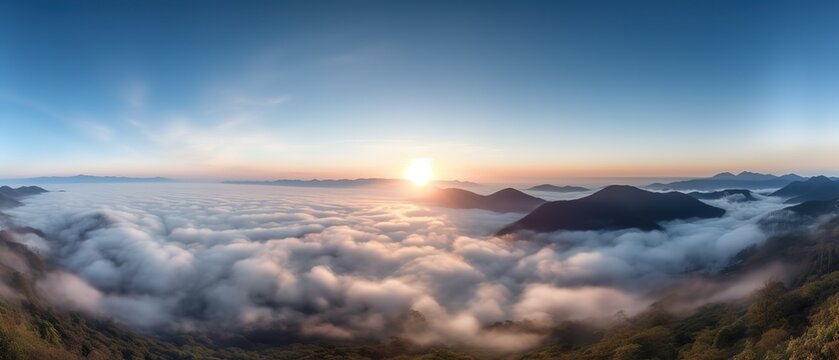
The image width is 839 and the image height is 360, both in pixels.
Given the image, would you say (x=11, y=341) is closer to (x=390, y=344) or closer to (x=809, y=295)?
(x=390, y=344)

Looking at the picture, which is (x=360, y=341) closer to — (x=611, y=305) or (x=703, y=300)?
(x=611, y=305)

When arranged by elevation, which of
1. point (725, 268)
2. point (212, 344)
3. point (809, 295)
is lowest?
point (212, 344)

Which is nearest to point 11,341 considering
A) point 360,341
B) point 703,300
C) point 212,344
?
point 212,344

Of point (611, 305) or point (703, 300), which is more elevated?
point (703, 300)

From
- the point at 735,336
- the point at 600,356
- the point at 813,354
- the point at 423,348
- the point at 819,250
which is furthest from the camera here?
the point at 423,348

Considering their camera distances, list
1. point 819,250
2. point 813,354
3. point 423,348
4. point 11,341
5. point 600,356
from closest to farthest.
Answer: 1. point 813,354
2. point 600,356
3. point 11,341
4. point 819,250
5. point 423,348

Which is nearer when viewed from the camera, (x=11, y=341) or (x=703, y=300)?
(x=11, y=341)

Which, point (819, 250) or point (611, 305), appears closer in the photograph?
point (819, 250)

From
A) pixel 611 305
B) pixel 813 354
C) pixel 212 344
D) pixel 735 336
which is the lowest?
pixel 212 344

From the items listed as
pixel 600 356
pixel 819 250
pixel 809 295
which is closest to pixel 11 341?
pixel 600 356

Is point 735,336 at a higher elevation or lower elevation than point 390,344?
higher
